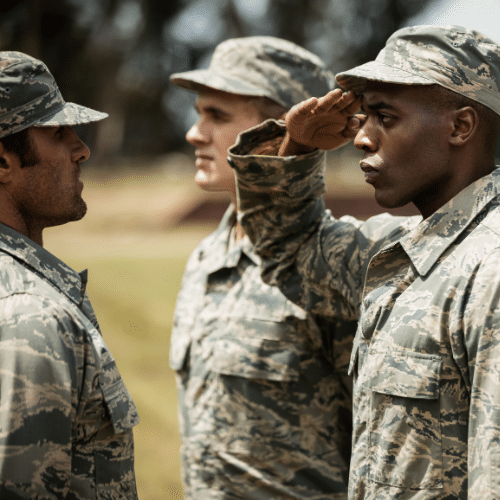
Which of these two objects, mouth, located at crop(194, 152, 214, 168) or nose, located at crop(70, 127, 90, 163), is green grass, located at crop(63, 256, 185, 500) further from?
nose, located at crop(70, 127, 90, 163)

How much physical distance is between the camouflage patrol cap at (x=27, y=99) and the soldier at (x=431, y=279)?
927mm

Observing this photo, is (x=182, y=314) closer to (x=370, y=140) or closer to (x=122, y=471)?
(x=122, y=471)

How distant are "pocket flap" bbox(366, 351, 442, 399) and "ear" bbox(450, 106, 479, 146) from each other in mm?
663

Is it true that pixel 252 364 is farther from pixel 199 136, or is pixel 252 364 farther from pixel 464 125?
pixel 464 125

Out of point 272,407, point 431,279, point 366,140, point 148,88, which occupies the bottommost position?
point 272,407

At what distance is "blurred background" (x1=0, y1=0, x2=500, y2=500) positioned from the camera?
1258cm

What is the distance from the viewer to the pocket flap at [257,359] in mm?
2645

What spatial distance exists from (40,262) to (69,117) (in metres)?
0.50

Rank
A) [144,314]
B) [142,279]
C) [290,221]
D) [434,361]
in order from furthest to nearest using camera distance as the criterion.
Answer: [142,279] < [144,314] < [290,221] < [434,361]

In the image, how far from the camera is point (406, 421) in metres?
1.74

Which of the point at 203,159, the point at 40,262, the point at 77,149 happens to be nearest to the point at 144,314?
the point at 203,159

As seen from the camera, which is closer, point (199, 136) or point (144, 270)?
point (199, 136)

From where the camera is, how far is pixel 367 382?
73.5 inches

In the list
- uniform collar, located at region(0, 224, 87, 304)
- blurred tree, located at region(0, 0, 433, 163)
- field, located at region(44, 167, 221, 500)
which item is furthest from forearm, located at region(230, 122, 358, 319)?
blurred tree, located at region(0, 0, 433, 163)
